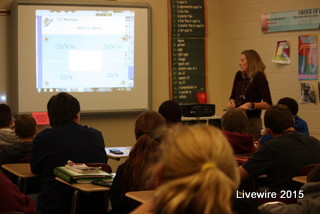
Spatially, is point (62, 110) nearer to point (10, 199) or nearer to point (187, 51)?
point (10, 199)

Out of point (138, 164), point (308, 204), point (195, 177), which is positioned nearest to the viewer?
point (195, 177)

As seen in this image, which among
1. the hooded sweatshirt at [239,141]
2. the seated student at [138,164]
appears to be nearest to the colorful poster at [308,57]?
the hooded sweatshirt at [239,141]

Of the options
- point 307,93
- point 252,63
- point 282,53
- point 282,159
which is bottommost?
point 282,159

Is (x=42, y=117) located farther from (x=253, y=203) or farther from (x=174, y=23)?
(x=253, y=203)

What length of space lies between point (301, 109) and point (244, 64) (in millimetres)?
923

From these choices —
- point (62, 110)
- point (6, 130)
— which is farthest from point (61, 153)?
point (6, 130)

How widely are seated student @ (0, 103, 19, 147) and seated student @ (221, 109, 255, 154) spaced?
5.87 feet

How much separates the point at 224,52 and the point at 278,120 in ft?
12.7

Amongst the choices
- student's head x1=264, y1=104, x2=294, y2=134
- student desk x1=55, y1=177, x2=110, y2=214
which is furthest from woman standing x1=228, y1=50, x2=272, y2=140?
student desk x1=55, y1=177, x2=110, y2=214

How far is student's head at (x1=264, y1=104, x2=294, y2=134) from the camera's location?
338 centimetres

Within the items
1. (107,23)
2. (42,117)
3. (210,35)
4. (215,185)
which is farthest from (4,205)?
(210,35)

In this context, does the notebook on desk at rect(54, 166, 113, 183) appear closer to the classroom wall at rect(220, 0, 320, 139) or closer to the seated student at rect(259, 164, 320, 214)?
the seated student at rect(259, 164, 320, 214)

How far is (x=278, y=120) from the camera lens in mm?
3383

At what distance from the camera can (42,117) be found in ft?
19.7
